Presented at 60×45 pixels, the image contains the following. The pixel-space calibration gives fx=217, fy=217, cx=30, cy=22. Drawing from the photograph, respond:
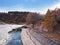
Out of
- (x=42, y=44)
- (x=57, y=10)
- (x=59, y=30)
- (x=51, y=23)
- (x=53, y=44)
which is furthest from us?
(x=57, y=10)

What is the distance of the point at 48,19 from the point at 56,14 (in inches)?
81.9

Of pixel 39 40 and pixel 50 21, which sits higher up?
pixel 50 21

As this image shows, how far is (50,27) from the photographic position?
150ft

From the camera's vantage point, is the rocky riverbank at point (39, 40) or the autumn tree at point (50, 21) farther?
the autumn tree at point (50, 21)

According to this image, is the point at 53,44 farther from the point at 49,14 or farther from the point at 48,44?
the point at 49,14

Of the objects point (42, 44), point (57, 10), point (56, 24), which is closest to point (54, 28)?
point (56, 24)

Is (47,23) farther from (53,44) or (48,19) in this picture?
(53,44)

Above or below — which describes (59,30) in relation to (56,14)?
below

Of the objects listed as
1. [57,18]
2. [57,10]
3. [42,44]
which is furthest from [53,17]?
[42,44]

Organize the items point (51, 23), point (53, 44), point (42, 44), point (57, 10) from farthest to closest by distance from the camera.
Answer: point (57, 10), point (51, 23), point (42, 44), point (53, 44)

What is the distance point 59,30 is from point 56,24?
8.63 ft

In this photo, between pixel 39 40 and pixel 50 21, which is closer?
pixel 39 40

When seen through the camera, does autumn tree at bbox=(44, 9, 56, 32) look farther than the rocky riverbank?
Yes

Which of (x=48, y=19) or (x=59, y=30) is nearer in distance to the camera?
A: (x=59, y=30)
